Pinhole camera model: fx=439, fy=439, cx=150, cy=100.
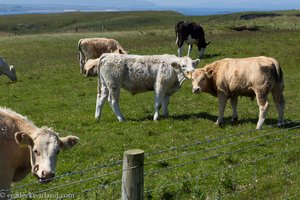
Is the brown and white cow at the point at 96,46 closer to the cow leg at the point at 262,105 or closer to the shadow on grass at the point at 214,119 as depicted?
the shadow on grass at the point at 214,119

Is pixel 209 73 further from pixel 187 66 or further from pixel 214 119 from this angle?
pixel 214 119

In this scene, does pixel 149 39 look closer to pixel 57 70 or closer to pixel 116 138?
pixel 57 70

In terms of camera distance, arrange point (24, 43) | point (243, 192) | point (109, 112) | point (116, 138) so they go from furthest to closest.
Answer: point (24, 43)
point (109, 112)
point (116, 138)
point (243, 192)

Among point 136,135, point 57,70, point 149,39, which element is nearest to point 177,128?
point 136,135

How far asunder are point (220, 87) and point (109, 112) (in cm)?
489

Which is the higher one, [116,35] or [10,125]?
[10,125]

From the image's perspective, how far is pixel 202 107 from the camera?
18.5 meters

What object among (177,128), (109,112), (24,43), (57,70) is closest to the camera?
(177,128)

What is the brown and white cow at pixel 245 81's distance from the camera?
545 inches

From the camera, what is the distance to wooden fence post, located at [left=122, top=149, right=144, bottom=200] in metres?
5.68

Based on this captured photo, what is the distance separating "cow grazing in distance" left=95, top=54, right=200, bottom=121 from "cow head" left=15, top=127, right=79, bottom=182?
8.47m

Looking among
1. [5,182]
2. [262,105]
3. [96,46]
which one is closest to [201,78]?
[262,105]

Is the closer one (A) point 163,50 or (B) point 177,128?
(B) point 177,128

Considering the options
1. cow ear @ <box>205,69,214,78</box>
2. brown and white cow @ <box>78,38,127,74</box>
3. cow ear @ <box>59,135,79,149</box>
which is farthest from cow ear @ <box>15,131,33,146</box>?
brown and white cow @ <box>78,38,127,74</box>
